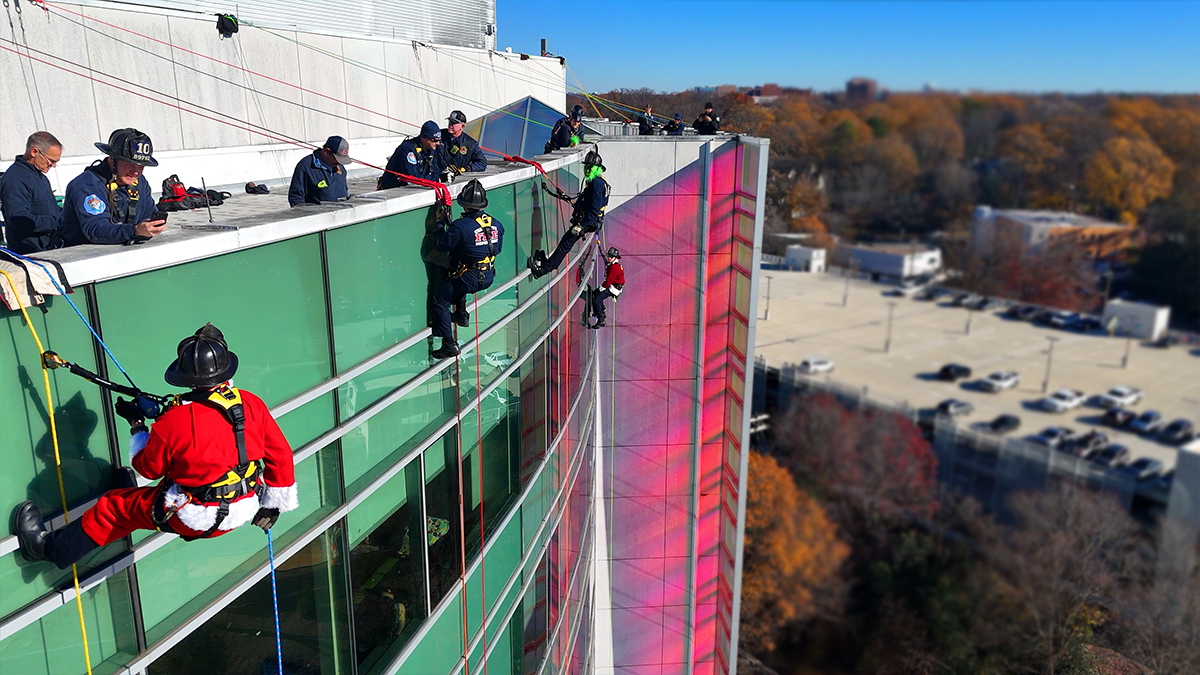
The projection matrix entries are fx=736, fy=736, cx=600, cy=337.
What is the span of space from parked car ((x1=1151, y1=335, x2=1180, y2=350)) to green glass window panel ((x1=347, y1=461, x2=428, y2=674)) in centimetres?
5067

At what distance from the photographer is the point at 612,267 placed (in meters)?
12.0

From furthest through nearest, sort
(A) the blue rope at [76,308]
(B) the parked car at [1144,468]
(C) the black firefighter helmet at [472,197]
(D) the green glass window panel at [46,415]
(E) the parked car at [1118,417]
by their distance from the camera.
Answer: (E) the parked car at [1118,417] → (B) the parked car at [1144,468] → (C) the black firefighter helmet at [472,197] → (D) the green glass window panel at [46,415] → (A) the blue rope at [76,308]

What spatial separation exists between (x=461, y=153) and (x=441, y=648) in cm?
544

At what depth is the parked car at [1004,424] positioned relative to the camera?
40.7 meters

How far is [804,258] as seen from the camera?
3547 cm

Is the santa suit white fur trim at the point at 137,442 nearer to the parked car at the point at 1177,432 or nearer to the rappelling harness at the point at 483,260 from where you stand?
the rappelling harness at the point at 483,260

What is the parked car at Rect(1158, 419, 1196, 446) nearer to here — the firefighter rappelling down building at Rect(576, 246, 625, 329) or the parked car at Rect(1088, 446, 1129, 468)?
the parked car at Rect(1088, 446, 1129, 468)

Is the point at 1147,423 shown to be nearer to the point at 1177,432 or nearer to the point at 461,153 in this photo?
the point at 1177,432

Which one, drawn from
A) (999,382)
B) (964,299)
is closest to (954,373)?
(999,382)

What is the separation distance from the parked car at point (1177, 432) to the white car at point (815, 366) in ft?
56.6

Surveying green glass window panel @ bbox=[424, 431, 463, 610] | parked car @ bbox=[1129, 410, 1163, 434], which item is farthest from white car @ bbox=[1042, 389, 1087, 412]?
green glass window panel @ bbox=[424, 431, 463, 610]

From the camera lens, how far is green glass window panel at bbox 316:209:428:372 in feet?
17.2

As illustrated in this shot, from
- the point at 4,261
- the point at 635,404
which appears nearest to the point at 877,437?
the point at 635,404

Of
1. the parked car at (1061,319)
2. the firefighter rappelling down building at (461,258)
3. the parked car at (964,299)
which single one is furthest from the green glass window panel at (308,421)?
the parked car at (1061,319)
